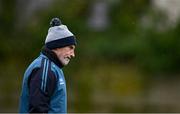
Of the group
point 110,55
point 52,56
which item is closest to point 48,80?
point 52,56

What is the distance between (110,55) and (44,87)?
935 cm

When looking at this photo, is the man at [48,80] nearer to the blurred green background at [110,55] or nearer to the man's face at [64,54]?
the man's face at [64,54]

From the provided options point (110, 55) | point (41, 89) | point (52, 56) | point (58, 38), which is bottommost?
point (110, 55)

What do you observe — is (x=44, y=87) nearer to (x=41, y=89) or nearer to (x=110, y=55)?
(x=41, y=89)

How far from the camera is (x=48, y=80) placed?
235 inches

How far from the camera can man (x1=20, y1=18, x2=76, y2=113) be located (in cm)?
594

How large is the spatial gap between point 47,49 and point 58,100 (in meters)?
0.42

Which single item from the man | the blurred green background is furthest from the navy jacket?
the blurred green background

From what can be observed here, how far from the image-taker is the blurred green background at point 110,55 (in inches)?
583

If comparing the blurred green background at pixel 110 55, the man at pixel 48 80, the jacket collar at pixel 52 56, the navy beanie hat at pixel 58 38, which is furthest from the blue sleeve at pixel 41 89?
the blurred green background at pixel 110 55

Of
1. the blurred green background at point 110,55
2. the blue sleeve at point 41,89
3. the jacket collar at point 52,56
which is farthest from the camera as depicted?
the blurred green background at point 110,55

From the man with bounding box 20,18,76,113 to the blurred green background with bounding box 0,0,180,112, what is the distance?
28.1 ft

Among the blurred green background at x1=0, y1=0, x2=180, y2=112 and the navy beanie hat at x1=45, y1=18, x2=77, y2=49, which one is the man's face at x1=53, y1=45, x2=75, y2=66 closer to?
the navy beanie hat at x1=45, y1=18, x2=77, y2=49

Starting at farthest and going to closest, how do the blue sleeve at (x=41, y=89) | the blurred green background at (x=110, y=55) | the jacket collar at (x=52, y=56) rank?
the blurred green background at (x=110, y=55) < the jacket collar at (x=52, y=56) < the blue sleeve at (x=41, y=89)
